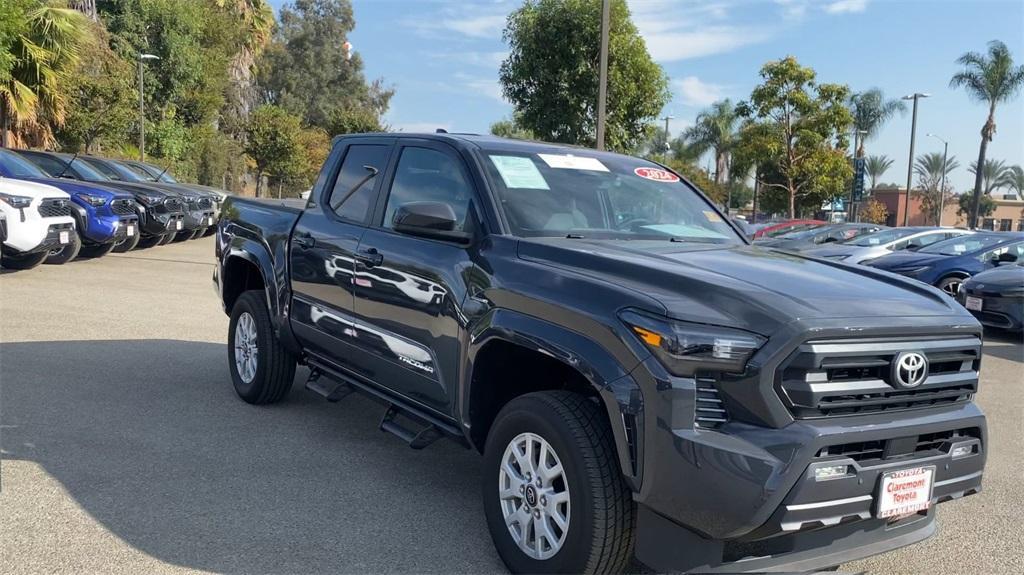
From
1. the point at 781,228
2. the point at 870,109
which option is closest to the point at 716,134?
the point at 870,109

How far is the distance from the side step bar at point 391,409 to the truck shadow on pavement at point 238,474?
13.2 inches

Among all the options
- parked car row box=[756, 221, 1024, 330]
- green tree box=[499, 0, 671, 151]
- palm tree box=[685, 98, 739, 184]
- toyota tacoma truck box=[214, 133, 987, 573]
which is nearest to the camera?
toyota tacoma truck box=[214, 133, 987, 573]

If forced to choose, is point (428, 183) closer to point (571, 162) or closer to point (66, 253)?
point (571, 162)

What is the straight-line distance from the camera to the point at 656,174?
191 inches

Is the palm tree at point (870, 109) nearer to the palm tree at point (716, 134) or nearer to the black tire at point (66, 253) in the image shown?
the palm tree at point (716, 134)

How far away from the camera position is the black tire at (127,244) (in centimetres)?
1444

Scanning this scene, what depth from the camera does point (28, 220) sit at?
1098 cm

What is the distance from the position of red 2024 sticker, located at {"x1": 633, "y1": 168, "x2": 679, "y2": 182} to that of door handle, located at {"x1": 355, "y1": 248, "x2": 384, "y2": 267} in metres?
1.47

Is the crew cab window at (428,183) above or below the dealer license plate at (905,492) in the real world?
above

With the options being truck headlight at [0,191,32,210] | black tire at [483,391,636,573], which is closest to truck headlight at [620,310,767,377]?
black tire at [483,391,636,573]

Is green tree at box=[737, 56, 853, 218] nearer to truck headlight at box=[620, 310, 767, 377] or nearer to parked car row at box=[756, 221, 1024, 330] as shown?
parked car row at box=[756, 221, 1024, 330]

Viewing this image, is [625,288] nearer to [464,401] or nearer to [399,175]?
[464,401]

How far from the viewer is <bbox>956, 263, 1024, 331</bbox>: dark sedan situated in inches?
415

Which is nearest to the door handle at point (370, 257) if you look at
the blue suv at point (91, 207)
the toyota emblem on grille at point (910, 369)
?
the toyota emblem on grille at point (910, 369)
